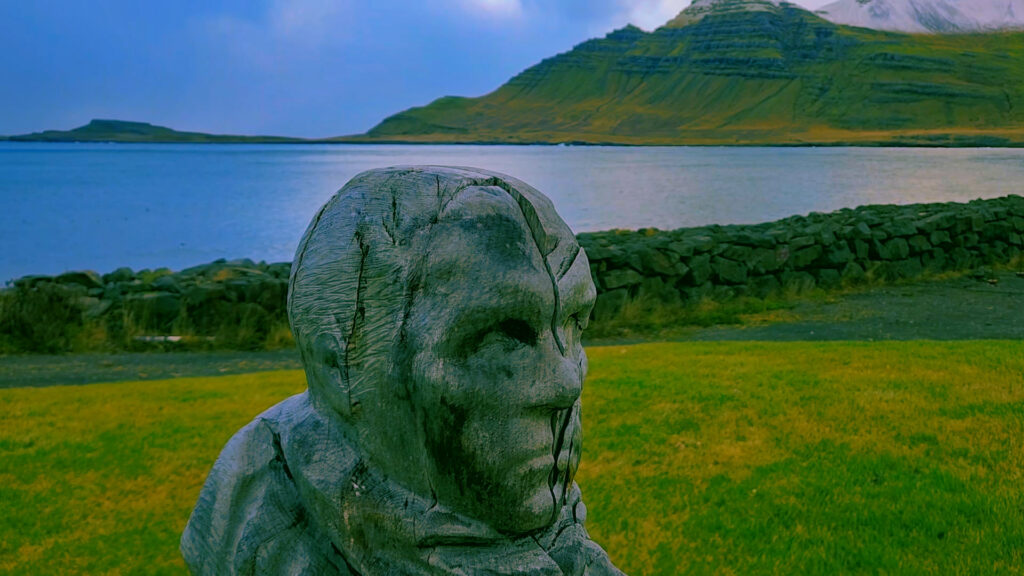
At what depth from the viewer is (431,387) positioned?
185 centimetres

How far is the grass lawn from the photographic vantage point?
433 cm

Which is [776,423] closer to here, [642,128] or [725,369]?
[725,369]

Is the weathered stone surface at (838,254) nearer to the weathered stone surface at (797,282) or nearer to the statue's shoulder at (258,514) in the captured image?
the weathered stone surface at (797,282)

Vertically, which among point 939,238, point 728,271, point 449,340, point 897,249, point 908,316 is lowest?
point 908,316

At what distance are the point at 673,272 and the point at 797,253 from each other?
271 cm

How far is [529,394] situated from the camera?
189cm

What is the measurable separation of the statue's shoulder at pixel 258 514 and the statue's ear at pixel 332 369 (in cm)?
19

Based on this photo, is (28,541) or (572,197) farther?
(572,197)

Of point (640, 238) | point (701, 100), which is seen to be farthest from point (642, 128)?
point (640, 238)

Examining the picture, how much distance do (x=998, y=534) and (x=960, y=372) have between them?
326 cm

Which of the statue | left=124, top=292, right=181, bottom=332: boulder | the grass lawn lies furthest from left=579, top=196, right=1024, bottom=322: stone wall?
the statue

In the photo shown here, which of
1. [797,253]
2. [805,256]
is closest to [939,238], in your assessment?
[805,256]

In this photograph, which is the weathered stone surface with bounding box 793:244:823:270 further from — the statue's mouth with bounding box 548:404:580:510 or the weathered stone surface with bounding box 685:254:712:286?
the statue's mouth with bounding box 548:404:580:510

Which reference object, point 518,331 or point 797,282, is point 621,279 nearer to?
point 797,282
